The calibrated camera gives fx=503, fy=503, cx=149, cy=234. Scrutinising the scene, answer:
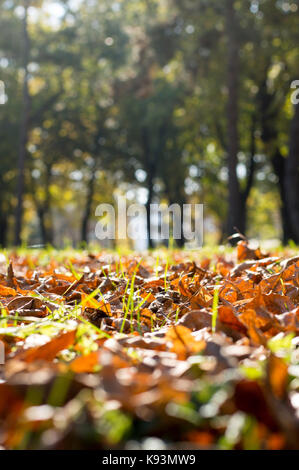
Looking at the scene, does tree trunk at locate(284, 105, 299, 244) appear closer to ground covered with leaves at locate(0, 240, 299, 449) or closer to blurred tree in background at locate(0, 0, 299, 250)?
blurred tree in background at locate(0, 0, 299, 250)

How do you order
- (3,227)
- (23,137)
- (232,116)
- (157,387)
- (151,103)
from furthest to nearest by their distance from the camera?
1. (3,227)
2. (151,103)
3. (23,137)
4. (232,116)
5. (157,387)

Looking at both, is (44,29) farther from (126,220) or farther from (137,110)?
(126,220)

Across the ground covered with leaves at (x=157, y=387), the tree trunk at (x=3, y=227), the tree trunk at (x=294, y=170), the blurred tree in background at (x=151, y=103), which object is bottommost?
the ground covered with leaves at (x=157, y=387)

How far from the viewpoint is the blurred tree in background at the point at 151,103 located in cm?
1753

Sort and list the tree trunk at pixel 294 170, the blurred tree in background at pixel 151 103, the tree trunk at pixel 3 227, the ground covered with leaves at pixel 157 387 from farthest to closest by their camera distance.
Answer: the tree trunk at pixel 3 227, the blurred tree in background at pixel 151 103, the tree trunk at pixel 294 170, the ground covered with leaves at pixel 157 387

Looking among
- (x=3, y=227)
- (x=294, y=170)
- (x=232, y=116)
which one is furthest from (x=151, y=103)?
(x=294, y=170)

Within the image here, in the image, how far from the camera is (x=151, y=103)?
29.5m

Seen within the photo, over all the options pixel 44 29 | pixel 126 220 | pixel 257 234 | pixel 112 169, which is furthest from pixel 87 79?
pixel 257 234

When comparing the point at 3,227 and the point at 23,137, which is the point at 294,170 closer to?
the point at 23,137

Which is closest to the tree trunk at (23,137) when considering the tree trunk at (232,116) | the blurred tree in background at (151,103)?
the blurred tree in background at (151,103)

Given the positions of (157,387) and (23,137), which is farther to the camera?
(23,137)

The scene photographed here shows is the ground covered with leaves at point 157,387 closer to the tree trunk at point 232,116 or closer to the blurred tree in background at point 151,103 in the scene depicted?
the blurred tree in background at point 151,103
